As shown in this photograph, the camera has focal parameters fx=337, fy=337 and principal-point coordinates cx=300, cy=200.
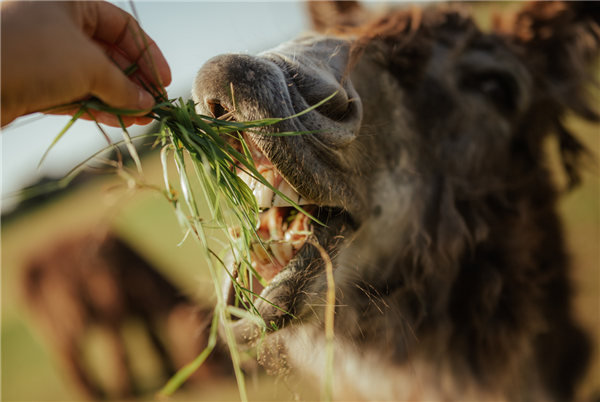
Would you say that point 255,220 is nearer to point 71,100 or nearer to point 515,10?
point 71,100

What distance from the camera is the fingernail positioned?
0.72 m

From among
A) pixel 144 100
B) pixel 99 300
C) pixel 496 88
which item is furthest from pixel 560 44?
pixel 99 300

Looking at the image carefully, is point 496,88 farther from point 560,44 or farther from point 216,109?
point 216,109

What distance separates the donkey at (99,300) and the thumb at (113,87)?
10.3 feet

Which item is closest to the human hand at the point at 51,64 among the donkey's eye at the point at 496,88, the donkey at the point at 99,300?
the donkey's eye at the point at 496,88

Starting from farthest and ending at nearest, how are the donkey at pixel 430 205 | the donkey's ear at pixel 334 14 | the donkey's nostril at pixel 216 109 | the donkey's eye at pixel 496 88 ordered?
the donkey's ear at pixel 334 14, the donkey's eye at pixel 496 88, the donkey at pixel 430 205, the donkey's nostril at pixel 216 109

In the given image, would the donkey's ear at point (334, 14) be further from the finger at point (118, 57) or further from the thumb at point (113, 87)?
A: the thumb at point (113, 87)

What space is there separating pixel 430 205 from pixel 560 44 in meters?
1.21

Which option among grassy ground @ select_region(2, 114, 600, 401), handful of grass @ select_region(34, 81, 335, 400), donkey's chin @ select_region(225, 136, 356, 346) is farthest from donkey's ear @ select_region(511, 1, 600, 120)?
handful of grass @ select_region(34, 81, 335, 400)

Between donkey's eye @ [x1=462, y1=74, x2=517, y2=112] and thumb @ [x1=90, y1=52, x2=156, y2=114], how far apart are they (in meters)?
1.55

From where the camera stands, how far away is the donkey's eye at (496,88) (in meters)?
1.68

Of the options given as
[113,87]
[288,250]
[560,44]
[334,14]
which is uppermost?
[334,14]

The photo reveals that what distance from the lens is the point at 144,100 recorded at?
28.8 inches

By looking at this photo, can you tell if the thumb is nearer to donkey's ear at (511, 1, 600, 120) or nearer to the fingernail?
the fingernail
